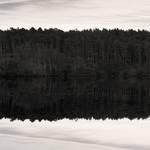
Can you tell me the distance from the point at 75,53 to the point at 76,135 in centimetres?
13409

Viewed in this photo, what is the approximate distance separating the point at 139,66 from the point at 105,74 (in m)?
12.0

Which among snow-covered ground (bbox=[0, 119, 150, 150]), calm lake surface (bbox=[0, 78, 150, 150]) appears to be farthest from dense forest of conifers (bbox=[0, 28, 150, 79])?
snow-covered ground (bbox=[0, 119, 150, 150])

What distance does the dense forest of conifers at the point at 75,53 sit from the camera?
142 metres

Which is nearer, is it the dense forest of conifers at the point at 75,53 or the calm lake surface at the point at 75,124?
the calm lake surface at the point at 75,124

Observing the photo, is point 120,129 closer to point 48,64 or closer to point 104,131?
point 104,131

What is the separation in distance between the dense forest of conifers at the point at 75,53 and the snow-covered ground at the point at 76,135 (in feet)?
314

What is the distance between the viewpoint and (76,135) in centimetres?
3042

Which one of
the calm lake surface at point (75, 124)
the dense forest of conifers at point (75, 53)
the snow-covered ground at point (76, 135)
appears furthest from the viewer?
the dense forest of conifers at point (75, 53)

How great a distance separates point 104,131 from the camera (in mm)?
32406

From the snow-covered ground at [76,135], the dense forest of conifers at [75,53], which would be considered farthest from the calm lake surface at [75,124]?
the dense forest of conifers at [75,53]

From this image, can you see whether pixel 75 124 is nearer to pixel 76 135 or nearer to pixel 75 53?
pixel 76 135

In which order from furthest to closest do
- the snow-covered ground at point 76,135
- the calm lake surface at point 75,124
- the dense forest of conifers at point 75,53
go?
the dense forest of conifers at point 75,53 < the calm lake surface at point 75,124 < the snow-covered ground at point 76,135

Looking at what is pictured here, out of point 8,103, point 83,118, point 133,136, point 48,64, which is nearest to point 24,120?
point 83,118

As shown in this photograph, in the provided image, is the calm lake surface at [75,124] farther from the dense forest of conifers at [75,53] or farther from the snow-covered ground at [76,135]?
the dense forest of conifers at [75,53]
